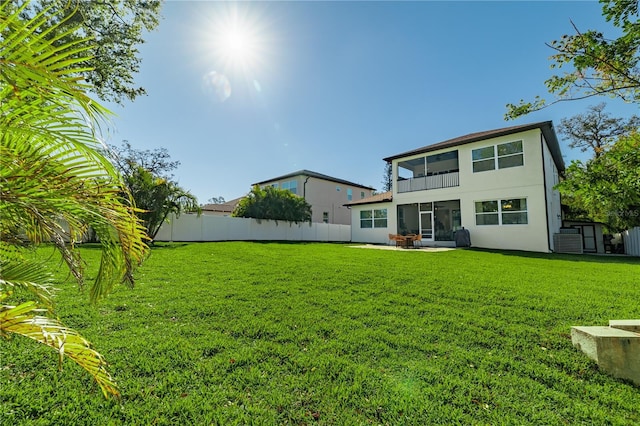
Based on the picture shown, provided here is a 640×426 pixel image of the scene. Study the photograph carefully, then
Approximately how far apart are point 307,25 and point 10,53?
10481mm

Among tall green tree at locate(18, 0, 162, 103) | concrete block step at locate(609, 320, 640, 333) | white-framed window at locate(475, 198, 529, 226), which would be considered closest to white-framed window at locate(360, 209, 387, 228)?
white-framed window at locate(475, 198, 529, 226)

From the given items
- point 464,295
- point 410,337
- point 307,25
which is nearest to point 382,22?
point 307,25

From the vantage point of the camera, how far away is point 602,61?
3.27m

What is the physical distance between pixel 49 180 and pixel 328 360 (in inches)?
109

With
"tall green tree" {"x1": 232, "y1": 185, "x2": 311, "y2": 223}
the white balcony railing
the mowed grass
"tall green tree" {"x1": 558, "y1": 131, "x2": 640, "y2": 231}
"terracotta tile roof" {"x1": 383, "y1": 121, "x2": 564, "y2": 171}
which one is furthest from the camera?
"tall green tree" {"x1": 232, "y1": 185, "x2": 311, "y2": 223}

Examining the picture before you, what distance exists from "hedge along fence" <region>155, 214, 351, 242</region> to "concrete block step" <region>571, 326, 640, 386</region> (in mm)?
16428

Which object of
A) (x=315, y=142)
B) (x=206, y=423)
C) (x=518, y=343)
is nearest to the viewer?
(x=206, y=423)

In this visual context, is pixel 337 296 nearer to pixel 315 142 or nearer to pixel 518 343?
pixel 518 343

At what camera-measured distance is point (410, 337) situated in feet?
11.8

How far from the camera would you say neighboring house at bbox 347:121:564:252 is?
13438 mm

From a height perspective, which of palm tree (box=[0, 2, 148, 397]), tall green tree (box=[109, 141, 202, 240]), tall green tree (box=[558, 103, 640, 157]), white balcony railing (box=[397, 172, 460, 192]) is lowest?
palm tree (box=[0, 2, 148, 397])

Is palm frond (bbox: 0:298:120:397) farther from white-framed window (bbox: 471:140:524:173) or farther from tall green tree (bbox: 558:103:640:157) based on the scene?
tall green tree (bbox: 558:103:640:157)

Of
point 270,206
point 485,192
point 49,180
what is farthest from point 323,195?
point 49,180

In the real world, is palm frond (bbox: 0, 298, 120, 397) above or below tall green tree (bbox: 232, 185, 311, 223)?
below
